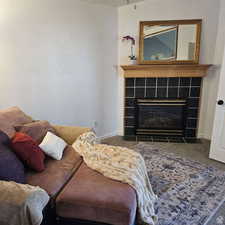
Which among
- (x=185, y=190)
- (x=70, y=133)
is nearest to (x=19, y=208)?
(x=70, y=133)

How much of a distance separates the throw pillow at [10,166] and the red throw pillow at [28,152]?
0.23 feet

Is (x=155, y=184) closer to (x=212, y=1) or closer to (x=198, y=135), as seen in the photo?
(x=198, y=135)

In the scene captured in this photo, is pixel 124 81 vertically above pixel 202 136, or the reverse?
pixel 124 81

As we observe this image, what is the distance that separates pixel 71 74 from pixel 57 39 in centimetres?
55

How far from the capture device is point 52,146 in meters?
1.92

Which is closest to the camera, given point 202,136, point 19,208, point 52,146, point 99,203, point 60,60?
point 19,208

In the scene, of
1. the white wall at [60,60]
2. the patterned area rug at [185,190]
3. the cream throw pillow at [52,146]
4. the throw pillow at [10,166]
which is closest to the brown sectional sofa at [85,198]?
the throw pillow at [10,166]

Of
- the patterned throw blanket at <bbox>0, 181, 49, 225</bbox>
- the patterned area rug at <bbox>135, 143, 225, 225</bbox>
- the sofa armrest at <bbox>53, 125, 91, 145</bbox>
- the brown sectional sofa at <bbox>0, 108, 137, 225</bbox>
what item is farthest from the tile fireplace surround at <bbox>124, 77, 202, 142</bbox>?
the patterned throw blanket at <bbox>0, 181, 49, 225</bbox>

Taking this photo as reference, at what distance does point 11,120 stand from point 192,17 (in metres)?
3.14

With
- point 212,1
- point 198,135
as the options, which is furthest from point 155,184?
point 212,1

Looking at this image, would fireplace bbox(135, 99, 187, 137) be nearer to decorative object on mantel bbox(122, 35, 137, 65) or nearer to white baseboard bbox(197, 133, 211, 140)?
white baseboard bbox(197, 133, 211, 140)

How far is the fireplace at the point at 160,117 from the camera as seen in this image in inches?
143

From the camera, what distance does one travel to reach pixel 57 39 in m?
2.83

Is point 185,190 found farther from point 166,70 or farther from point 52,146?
point 166,70
